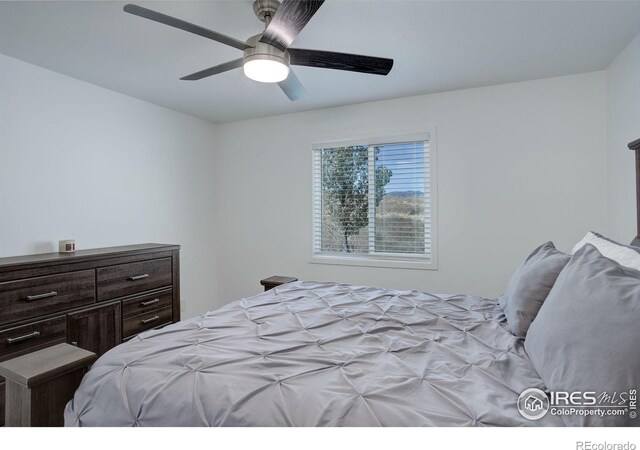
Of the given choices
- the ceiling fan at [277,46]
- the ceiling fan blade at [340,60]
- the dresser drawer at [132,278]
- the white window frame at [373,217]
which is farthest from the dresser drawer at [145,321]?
the ceiling fan blade at [340,60]

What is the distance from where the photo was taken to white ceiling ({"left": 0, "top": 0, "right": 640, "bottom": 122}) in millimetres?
1872

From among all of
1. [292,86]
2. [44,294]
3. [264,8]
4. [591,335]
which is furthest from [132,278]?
[591,335]

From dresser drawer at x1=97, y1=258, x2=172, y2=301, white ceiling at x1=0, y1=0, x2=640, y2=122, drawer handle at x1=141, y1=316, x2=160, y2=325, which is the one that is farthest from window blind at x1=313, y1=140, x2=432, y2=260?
drawer handle at x1=141, y1=316, x2=160, y2=325

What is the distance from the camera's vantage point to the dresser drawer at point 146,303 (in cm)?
268

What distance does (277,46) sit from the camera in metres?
1.66

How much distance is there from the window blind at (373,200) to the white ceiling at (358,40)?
2.26 ft

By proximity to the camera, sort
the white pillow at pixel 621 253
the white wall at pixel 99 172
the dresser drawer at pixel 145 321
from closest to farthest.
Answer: the white pillow at pixel 621 253 < the white wall at pixel 99 172 < the dresser drawer at pixel 145 321

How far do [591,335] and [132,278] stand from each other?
9.37ft

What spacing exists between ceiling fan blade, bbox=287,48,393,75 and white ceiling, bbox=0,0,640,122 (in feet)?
0.93

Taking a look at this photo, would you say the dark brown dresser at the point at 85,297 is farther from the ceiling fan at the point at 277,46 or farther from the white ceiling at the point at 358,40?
the ceiling fan at the point at 277,46

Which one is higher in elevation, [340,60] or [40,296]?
[340,60]

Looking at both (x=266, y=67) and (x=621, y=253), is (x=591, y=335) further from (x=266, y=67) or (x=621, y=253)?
(x=266, y=67)

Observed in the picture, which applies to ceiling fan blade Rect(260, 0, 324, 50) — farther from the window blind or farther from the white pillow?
the window blind

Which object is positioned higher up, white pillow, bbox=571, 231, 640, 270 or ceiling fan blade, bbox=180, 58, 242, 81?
ceiling fan blade, bbox=180, 58, 242, 81
